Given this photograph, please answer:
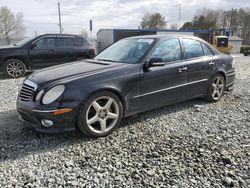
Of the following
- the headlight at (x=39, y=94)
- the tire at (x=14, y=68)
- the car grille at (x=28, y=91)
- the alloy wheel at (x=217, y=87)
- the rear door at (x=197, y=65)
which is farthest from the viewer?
the tire at (x=14, y=68)

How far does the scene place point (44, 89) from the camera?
10.3ft

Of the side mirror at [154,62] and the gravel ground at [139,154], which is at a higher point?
the side mirror at [154,62]

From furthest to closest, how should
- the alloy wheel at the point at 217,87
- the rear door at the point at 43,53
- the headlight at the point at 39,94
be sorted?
the rear door at the point at 43,53, the alloy wheel at the point at 217,87, the headlight at the point at 39,94

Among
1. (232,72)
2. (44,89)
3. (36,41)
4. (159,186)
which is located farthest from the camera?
(36,41)

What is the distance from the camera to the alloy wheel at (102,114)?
131 inches

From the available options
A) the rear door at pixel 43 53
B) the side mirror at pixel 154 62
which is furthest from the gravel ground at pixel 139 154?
the rear door at pixel 43 53

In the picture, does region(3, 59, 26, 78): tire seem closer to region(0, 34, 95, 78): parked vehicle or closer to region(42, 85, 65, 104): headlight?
region(0, 34, 95, 78): parked vehicle

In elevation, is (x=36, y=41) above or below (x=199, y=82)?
above

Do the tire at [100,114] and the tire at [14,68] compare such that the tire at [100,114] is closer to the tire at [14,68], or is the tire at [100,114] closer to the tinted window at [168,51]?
the tinted window at [168,51]

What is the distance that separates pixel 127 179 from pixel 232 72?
4.24 metres

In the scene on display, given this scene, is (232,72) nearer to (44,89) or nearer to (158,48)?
(158,48)

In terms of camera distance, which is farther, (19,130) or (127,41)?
(127,41)

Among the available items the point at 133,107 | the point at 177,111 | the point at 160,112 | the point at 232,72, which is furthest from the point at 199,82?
the point at 133,107

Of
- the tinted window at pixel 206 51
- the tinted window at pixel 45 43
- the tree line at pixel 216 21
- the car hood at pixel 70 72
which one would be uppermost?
the tree line at pixel 216 21
